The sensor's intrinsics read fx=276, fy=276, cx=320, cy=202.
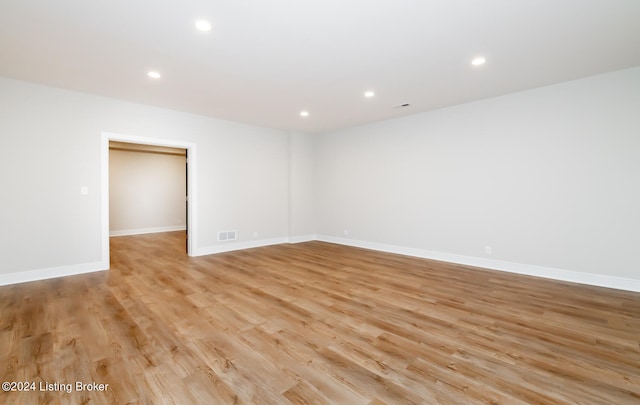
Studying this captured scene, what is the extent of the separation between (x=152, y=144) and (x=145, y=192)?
3960mm

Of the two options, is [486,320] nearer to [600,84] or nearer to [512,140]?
[512,140]

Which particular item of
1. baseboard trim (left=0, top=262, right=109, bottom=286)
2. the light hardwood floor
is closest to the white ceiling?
baseboard trim (left=0, top=262, right=109, bottom=286)

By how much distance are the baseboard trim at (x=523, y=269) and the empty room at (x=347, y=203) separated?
0.03 meters

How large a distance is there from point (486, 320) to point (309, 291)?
194cm

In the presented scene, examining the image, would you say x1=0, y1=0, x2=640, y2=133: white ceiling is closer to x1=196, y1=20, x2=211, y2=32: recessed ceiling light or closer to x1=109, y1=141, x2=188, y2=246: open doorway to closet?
x1=196, y1=20, x2=211, y2=32: recessed ceiling light

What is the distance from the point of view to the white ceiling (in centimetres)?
233

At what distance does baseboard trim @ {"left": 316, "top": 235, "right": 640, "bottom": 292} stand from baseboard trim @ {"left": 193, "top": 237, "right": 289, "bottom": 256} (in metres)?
2.21

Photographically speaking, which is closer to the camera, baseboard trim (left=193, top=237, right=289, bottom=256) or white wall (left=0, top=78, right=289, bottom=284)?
white wall (left=0, top=78, right=289, bottom=284)

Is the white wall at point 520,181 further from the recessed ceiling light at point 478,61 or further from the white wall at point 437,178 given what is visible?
the recessed ceiling light at point 478,61

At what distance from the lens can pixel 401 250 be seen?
572 centimetres

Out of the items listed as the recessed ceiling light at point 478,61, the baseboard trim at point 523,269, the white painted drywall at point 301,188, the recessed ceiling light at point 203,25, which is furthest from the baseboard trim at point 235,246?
the recessed ceiling light at point 478,61

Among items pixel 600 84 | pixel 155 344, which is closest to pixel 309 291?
pixel 155 344

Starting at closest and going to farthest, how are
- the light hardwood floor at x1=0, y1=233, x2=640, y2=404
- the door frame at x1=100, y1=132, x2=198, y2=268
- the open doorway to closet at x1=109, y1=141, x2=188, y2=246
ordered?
the light hardwood floor at x1=0, y1=233, x2=640, y2=404, the door frame at x1=100, y1=132, x2=198, y2=268, the open doorway to closet at x1=109, y1=141, x2=188, y2=246

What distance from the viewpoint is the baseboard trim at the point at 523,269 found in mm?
3607
